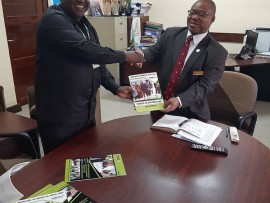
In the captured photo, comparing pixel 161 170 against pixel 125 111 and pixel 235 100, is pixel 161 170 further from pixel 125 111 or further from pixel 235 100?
pixel 125 111

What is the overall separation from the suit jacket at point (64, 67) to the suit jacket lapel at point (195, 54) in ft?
1.61

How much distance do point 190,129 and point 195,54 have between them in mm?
543

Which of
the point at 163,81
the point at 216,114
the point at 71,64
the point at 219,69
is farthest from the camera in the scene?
the point at 216,114

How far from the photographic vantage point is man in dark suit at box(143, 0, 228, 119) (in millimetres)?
1697

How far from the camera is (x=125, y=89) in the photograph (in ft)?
5.63

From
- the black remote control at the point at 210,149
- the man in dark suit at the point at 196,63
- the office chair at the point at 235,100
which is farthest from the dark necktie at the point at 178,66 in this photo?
the office chair at the point at 235,100

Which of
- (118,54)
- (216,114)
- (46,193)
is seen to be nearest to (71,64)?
(118,54)

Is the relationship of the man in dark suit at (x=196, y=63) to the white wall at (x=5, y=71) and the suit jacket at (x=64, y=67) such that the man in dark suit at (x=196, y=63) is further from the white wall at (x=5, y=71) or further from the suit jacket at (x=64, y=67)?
the white wall at (x=5, y=71)

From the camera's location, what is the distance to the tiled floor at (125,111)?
3.32 m

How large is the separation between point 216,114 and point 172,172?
1.36m

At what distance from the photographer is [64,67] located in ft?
4.69

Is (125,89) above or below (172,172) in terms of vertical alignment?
above

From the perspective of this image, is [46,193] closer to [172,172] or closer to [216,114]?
[172,172]

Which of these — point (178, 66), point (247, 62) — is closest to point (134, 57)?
point (178, 66)
